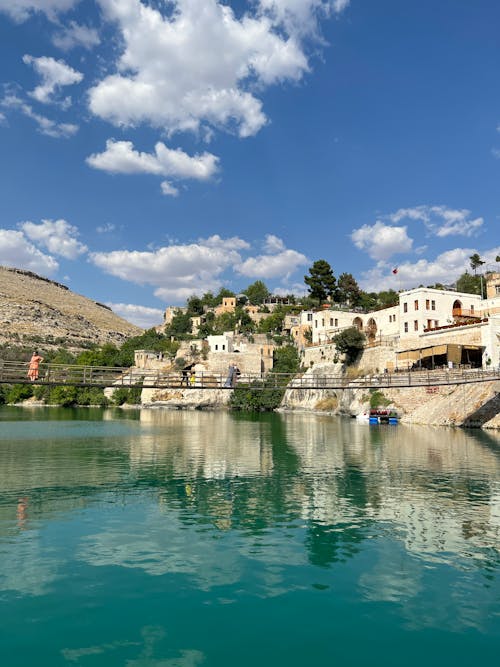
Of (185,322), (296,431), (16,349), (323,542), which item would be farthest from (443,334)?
(16,349)

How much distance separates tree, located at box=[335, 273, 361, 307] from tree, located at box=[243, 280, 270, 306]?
31.1m

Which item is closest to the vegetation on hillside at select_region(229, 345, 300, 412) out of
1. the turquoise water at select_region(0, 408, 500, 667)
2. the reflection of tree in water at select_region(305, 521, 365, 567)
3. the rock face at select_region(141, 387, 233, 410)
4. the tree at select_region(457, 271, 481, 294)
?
the rock face at select_region(141, 387, 233, 410)

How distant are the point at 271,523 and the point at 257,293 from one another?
125765mm

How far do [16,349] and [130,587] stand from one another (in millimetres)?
123921

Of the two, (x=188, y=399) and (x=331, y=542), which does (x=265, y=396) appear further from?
(x=331, y=542)

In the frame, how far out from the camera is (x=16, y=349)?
12156 centimetres

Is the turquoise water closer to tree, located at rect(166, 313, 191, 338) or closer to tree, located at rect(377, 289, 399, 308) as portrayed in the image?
tree, located at rect(377, 289, 399, 308)

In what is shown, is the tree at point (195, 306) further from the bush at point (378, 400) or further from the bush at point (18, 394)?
the bush at point (378, 400)

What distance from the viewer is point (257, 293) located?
139 m

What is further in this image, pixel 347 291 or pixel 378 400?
pixel 347 291

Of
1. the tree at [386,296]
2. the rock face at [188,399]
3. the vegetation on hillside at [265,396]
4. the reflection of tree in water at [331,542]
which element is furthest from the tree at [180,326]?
the reflection of tree in water at [331,542]

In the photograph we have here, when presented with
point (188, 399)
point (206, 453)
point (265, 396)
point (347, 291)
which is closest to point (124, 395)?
point (188, 399)

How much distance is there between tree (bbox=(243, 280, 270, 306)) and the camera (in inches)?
5340

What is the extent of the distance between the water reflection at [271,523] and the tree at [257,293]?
10859 centimetres
